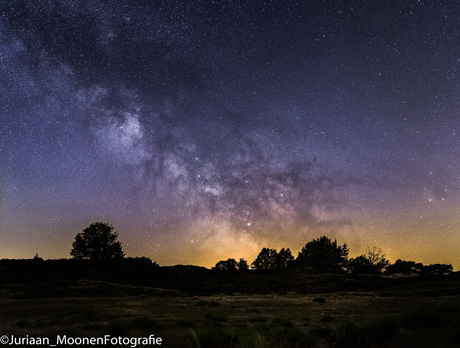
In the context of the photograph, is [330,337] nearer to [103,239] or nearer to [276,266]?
[103,239]

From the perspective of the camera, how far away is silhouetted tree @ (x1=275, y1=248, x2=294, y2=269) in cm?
8350

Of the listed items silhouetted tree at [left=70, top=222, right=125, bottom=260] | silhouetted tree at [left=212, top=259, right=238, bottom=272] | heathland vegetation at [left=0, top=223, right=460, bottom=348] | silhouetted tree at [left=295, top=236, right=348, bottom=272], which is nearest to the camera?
heathland vegetation at [left=0, top=223, right=460, bottom=348]

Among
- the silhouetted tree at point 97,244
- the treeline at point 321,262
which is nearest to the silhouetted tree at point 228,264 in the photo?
the treeline at point 321,262

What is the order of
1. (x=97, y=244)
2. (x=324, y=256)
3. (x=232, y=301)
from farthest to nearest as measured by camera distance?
(x=324, y=256)
(x=97, y=244)
(x=232, y=301)

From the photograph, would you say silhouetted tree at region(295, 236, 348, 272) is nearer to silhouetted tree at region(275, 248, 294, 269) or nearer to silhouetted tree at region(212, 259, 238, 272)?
silhouetted tree at region(275, 248, 294, 269)

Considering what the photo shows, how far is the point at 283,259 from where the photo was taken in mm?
84562

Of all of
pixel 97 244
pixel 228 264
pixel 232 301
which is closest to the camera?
pixel 232 301

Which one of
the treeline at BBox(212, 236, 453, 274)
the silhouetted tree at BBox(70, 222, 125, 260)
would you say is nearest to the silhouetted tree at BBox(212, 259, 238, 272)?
the treeline at BBox(212, 236, 453, 274)

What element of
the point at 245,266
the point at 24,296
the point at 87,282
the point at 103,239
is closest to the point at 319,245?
the point at 245,266

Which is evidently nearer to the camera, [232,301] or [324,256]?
[232,301]

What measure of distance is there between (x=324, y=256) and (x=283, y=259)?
46.3 feet

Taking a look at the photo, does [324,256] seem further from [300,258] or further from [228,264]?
[228,264]

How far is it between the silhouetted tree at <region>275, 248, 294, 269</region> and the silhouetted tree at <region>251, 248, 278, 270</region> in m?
0.92

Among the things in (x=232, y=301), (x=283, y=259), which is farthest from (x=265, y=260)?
(x=232, y=301)
